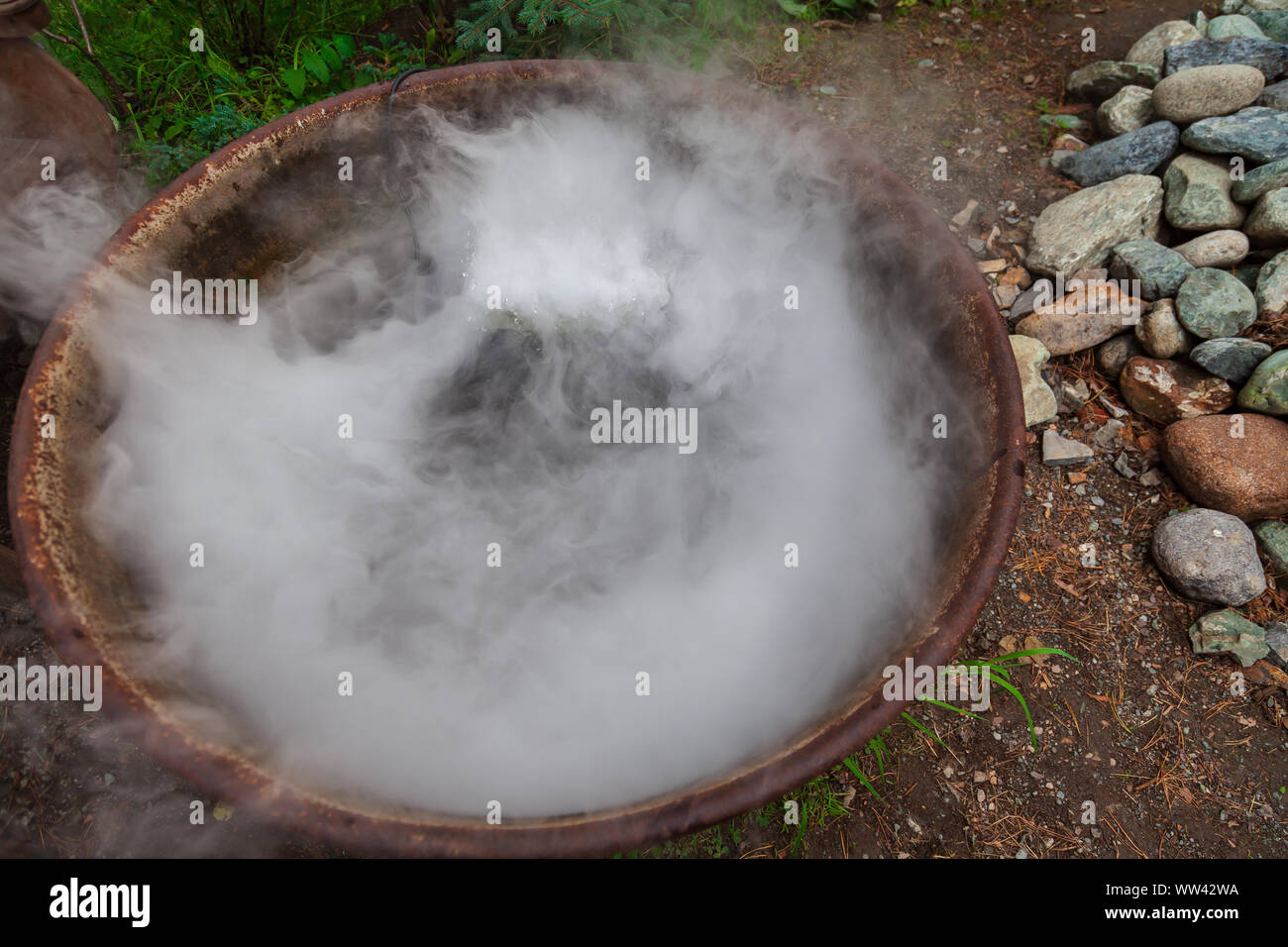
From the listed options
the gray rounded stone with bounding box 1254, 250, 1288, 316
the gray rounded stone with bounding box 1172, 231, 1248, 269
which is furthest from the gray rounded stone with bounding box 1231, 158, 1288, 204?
the gray rounded stone with bounding box 1254, 250, 1288, 316

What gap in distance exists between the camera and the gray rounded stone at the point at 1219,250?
2.33 meters

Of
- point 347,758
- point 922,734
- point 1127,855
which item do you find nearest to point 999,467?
point 922,734

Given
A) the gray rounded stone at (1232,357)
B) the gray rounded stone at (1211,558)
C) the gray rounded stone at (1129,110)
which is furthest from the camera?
the gray rounded stone at (1129,110)

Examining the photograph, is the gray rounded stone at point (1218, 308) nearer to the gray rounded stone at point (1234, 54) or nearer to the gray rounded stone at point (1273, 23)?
the gray rounded stone at point (1234, 54)

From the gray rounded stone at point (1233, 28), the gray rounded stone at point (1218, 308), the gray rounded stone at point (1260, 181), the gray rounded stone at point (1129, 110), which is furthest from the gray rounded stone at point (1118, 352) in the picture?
the gray rounded stone at point (1233, 28)

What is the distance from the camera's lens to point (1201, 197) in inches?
94.7

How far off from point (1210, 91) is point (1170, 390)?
1.18 m

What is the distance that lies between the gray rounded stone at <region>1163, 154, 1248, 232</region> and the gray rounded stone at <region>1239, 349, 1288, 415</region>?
531 mm

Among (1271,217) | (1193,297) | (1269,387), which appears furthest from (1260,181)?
(1269,387)

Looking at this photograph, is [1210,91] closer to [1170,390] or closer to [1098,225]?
[1098,225]

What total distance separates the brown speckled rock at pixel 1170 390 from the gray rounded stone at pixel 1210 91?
1012 mm

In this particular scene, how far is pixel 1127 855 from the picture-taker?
1.79m

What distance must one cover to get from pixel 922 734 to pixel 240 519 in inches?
73.5

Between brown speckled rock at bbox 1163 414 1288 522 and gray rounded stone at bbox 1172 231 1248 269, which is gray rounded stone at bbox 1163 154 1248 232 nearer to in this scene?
gray rounded stone at bbox 1172 231 1248 269
